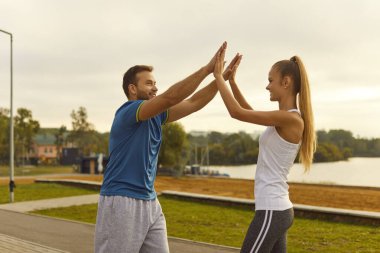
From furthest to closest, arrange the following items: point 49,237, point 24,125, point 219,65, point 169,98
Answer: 1. point 24,125
2. point 49,237
3. point 219,65
4. point 169,98

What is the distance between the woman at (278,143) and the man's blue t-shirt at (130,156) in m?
0.61

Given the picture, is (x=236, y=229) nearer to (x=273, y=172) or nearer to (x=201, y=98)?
(x=201, y=98)

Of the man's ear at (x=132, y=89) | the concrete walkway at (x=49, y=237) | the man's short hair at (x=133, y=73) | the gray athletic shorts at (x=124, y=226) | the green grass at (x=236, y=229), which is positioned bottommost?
the green grass at (x=236, y=229)

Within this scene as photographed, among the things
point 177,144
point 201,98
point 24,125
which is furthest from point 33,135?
point 201,98

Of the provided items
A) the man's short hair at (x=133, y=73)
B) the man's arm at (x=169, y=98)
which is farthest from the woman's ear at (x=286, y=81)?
the man's short hair at (x=133, y=73)

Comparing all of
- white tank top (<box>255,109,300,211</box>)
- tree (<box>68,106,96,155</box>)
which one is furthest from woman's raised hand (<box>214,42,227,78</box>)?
tree (<box>68,106,96,155</box>)

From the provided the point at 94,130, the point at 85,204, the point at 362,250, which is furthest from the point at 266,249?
the point at 94,130

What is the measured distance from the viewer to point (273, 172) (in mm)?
2936

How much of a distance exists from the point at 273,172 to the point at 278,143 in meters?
0.19

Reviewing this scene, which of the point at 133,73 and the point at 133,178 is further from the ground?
the point at 133,73

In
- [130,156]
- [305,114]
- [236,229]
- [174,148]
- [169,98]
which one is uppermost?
[174,148]

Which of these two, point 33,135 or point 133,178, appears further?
point 33,135

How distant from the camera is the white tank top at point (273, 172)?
292 centimetres

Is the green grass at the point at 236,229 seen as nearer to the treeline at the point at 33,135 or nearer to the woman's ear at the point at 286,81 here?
the woman's ear at the point at 286,81
